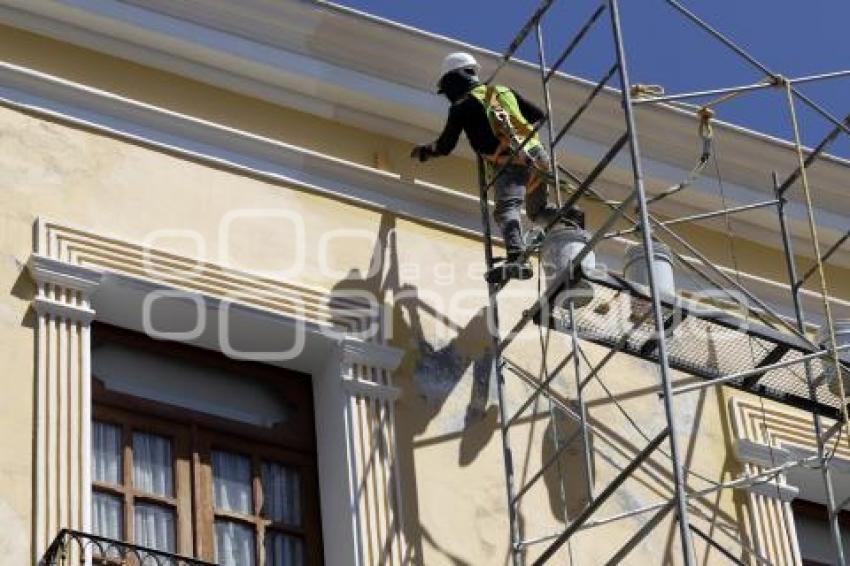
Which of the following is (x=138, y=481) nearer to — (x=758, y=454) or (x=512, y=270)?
(x=512, y=270)

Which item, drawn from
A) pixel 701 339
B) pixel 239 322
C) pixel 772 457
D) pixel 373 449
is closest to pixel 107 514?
pixel 239 322

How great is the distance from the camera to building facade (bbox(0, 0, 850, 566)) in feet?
43.1

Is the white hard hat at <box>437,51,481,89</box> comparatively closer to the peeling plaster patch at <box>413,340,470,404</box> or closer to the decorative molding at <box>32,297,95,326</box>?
the peeling plaster patch at <box>413,340,470,404</box>

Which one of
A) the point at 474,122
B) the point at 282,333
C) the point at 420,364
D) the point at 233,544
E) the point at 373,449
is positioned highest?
the point at 474,122

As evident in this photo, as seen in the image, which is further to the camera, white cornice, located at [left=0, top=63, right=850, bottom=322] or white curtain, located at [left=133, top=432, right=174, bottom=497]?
white cornice, located at [left=0, top=63, right=850, bottom=322]

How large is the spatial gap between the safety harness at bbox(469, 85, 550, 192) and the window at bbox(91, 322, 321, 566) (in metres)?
1.82

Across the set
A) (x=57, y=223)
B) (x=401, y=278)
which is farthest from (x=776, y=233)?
(x=57, y=223)

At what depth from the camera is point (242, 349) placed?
13.9 meters

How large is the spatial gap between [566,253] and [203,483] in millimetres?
2215

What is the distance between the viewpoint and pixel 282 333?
13906 mm

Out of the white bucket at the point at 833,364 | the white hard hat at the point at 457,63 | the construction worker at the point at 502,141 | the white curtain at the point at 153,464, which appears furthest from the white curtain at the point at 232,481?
the white bucket at the point at 833,364

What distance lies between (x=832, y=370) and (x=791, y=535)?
1097 millimetres

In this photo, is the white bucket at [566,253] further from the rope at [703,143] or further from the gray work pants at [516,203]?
the rope at [703,143]

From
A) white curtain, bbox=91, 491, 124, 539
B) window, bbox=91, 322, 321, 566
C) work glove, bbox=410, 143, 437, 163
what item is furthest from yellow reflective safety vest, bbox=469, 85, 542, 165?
white curtain, bbox=91, 491, 124, 539
